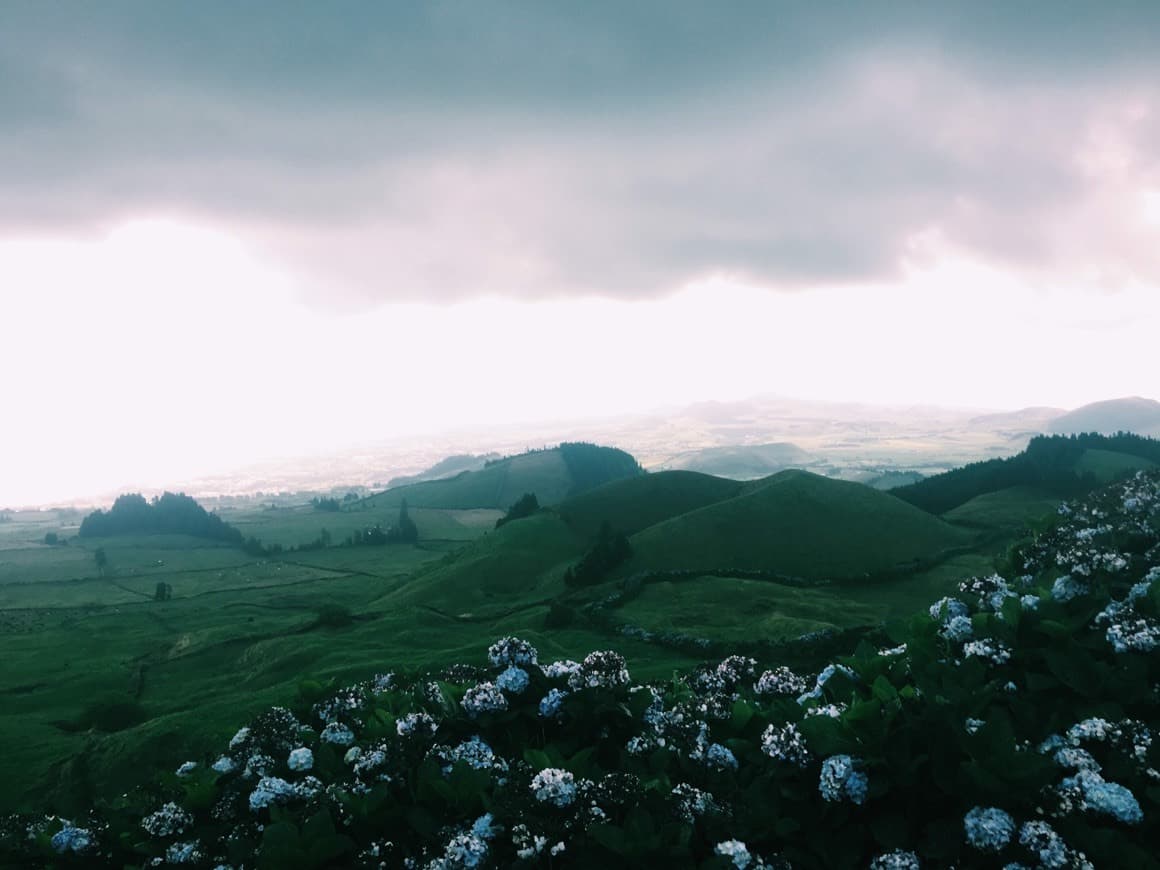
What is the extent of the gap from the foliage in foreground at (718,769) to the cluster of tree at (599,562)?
3363 inches

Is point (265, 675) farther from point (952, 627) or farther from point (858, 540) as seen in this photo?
point (858, 540)

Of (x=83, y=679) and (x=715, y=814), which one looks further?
(x=83, y=679)

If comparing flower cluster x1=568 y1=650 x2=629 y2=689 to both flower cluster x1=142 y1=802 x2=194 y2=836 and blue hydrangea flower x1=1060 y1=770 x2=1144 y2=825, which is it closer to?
flower cluster x1=142 y1=802 x2=194 y2=836

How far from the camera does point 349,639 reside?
234 ft

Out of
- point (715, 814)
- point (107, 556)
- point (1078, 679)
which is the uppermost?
point (1078, 679)

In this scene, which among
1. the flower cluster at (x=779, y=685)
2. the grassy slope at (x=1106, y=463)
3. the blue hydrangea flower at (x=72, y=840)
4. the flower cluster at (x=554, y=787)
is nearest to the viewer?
the flower cluster at (x=554, y=787)

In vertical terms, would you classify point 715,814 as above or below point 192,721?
above

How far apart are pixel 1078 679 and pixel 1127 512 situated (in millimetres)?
10751

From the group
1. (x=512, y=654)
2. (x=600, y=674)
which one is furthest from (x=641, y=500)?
(x=600, y=674)

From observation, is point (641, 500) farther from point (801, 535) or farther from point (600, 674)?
point (600, 674)

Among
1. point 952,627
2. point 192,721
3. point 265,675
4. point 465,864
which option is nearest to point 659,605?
point 265,675

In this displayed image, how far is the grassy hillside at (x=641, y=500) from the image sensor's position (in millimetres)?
145875

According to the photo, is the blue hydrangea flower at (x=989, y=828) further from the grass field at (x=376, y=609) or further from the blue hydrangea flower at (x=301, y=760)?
the grass field at (x=376, y=609)

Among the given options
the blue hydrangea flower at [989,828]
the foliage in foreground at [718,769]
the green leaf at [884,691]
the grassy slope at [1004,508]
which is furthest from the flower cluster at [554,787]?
the grassy slope at [1004,508]
